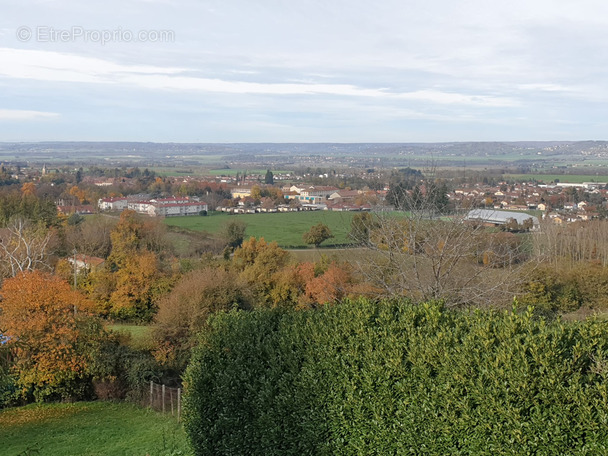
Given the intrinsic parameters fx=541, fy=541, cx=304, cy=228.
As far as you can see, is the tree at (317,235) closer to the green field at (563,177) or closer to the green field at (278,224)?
the green field at (278,224)

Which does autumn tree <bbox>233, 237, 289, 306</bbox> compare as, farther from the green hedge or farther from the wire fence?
the green hedge

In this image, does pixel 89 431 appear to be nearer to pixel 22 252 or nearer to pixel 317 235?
pixel 22 252

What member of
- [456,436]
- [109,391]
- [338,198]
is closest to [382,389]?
[456,436]

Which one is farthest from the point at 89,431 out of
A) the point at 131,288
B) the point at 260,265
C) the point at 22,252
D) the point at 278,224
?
the point at 278,224

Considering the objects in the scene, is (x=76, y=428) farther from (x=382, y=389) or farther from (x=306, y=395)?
(x=382, y=389)

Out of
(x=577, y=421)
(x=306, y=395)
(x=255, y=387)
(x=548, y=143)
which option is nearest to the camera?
(x=577, y=421)

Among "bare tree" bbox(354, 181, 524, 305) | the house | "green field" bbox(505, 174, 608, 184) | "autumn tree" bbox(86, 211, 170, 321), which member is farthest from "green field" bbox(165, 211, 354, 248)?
"green field" bbox(505, 174, 608, 184)

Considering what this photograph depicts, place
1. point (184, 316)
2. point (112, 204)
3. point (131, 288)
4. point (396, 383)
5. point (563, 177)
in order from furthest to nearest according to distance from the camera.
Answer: point (563, 177) < point (112, 204) < point (131, 288) < point (184, 316) < point (396, 383)
